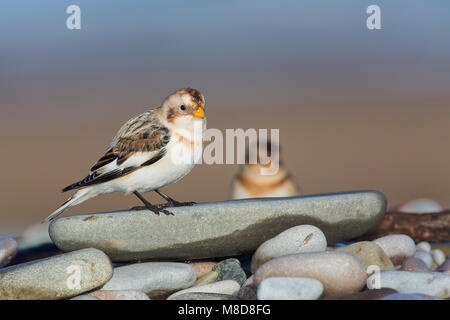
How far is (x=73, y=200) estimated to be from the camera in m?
5.77

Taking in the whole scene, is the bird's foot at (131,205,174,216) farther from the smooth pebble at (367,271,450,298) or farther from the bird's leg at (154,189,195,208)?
the smooth pebble at (367,271,450,298)

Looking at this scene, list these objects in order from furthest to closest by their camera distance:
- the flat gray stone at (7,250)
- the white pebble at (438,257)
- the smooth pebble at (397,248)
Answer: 1. the white pebble at (438,257)
2. the smooth pebble at (397,248)
3. the flat gray stone at (7,250)

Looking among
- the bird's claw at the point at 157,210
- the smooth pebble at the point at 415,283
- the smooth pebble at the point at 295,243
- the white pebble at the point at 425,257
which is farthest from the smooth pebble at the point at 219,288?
the white pebble at the point at 425,257

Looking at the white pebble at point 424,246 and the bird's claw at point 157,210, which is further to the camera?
the white pebble at point 424,246

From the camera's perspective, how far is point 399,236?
6.58 m

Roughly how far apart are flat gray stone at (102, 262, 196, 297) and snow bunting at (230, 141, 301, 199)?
1.96 m

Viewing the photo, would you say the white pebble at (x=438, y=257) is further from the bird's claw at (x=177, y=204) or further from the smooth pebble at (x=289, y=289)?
the bird's claw at (x=177, y=204)

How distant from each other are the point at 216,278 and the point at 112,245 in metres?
1.11

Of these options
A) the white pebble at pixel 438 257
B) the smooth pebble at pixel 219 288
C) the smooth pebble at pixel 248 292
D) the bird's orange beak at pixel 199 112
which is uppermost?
the bird's orange beak at pixel 199 112

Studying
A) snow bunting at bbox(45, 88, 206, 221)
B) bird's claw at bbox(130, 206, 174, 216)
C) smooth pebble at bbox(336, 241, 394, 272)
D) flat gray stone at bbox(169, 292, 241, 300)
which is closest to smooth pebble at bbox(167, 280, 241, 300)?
flat gray stone at bbox(169, 292, 241, 300)

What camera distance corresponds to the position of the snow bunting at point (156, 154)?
553 cm

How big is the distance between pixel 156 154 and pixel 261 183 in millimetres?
2114
